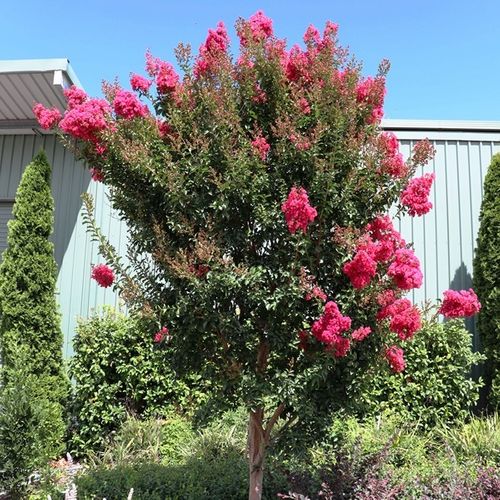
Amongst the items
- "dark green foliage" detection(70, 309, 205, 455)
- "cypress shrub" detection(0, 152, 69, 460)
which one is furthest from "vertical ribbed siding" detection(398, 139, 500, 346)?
"cypress shrub" detection(0, 152, 69, 460)

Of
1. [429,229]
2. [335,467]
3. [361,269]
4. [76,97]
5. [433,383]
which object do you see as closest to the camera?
[361,269]

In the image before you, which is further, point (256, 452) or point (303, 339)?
point (256, 452)

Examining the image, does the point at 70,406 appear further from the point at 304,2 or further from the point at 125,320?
the point at 304,2

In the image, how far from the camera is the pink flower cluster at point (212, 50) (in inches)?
129

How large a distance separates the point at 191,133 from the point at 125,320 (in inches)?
156

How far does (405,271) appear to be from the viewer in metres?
2.88

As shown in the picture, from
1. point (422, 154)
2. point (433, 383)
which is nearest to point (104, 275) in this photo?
point (422, 154)

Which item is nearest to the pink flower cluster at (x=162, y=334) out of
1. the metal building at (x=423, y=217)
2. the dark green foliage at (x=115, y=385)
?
the dark green foliage at (x=115, y=385)

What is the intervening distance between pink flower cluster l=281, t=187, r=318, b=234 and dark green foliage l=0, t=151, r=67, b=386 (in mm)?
4404

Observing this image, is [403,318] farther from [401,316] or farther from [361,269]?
[361,269]

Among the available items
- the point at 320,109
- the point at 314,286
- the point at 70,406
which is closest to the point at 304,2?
the point at 320,109

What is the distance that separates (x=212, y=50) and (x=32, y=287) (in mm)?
4196

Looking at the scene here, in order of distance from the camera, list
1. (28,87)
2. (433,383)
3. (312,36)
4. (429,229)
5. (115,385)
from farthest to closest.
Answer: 1. (429,229)
2. (28,87)
3. (115,385)
4. (433,383)
5. (312,36)

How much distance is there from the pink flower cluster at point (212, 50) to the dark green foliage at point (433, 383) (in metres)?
4.02
